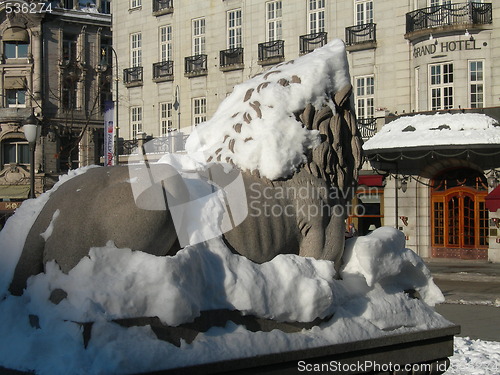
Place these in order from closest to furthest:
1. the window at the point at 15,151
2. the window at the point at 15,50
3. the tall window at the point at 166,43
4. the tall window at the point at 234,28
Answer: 1. the tall window at the point at 234,28
2. the tall window at the point at 166,43
3. the window at the point at 15,151
4. the window at the point at 15,50

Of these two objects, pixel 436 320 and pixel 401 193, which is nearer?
pixel 436 320

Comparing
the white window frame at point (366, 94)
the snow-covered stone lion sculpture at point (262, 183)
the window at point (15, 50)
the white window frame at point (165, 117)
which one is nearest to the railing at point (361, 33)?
the white window frame at point (366, 94)

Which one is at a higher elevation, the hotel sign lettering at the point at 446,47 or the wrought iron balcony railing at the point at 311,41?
the wrought iron balcony railing at the point at 311,41

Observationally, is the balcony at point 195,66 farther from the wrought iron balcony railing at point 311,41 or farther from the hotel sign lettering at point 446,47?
the hotel sign lettering at point 446,47

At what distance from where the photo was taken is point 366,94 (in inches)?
1141

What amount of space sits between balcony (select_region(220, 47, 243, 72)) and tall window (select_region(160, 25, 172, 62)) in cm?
364

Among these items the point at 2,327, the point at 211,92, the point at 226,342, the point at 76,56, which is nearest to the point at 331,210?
the point at 226,342

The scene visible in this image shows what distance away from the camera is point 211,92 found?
3362 cm

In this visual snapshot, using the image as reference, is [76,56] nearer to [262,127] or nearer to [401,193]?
[401,193]

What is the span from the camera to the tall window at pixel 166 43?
3544cm

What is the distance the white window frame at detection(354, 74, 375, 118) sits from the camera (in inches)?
1136

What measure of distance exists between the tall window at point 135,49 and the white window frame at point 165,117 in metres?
3.06

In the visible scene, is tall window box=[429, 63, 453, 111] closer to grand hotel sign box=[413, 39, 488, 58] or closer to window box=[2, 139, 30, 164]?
grand hotel sign box=[413, 39, 488, 58]

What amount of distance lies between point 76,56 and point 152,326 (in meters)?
49.7
